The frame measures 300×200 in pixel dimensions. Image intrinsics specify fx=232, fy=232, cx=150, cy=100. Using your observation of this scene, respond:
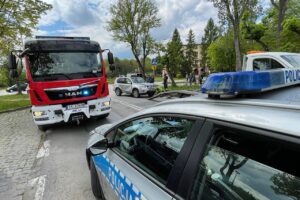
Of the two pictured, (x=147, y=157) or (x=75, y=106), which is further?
(x=75, y=106)

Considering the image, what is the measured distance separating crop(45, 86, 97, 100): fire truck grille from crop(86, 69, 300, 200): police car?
18.1ft

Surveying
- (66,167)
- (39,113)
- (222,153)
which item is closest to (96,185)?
(66,167)

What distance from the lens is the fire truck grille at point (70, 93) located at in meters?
6.87

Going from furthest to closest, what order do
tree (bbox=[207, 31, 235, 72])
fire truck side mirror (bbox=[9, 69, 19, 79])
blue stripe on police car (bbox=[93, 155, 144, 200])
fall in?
1. tree (bbox=[207, 31, 235, 72])
2. fire truck side mirror (bbox=[9, 69, 19, 79])
3. blue stripe on police car (bbox=[93, 155, 144, 200])

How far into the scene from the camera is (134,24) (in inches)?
1101

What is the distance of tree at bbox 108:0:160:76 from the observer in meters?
27.5

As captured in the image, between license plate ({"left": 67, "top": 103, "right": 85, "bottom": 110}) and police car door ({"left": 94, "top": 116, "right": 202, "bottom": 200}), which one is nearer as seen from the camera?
police car door ({"left": 94, "top": 116, "right": 202, "bottom": 200})

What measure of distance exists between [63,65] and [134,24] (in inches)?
875

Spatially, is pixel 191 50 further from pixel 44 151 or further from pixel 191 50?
pixel 44 151

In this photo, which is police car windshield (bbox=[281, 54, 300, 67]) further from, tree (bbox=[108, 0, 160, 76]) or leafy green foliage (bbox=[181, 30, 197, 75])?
leafy green foliage (bbox=[181, 30, 197, 75])

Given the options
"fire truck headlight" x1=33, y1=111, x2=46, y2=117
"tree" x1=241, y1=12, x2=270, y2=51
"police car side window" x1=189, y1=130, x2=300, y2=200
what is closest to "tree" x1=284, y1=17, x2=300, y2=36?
"tree" x1=241, y1=12, x2=270, y2=51

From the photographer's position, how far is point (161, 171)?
1.65 m

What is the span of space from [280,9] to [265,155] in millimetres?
16063

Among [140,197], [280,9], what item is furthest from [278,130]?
[280,9]
